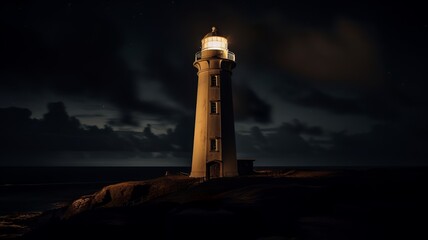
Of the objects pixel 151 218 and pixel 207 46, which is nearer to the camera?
pixel 151 218

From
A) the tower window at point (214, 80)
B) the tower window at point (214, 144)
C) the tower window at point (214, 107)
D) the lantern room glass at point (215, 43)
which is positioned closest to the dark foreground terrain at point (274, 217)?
the tower window at point (214, 144)

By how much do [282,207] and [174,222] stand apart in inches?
200

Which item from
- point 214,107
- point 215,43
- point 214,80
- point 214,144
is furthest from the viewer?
point 214,80

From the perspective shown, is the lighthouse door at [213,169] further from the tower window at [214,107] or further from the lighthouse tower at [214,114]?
the tower window at [214,107]

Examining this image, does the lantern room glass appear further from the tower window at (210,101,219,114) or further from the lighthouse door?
the lighthouse door

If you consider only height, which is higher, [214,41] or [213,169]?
[214,41]

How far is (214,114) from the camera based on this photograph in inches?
1209

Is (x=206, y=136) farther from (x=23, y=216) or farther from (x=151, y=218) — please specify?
(x=23, y=216)

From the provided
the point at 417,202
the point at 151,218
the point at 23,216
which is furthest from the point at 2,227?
the point at 417,202

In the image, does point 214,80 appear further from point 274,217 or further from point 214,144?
point 274,217

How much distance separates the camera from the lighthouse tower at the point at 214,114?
30359 mm

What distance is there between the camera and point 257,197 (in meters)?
16.7

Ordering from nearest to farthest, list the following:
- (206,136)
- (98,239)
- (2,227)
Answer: (98,239)
(206,136)
(2,227)

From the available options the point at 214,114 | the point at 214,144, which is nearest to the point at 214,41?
the point at 214,114
